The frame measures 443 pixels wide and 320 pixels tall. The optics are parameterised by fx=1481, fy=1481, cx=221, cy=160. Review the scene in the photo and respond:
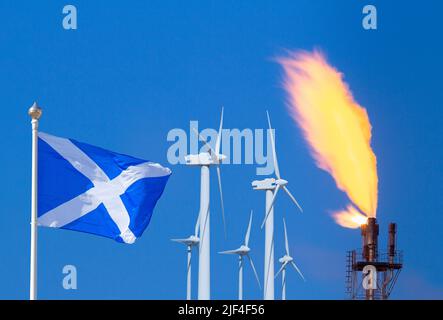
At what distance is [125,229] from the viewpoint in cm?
7262

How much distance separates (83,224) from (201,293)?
45.2m

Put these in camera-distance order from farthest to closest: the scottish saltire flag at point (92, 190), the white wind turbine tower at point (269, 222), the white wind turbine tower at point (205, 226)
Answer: the white wind turbine tower at point (269, 222), the white wind turbine tower at point (205, 226), the scottish saltire flag at point (92, 190)

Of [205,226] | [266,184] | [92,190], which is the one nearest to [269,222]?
[266,184]

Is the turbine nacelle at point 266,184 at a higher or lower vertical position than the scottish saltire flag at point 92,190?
higher

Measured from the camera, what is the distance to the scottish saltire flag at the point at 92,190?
72.8 m

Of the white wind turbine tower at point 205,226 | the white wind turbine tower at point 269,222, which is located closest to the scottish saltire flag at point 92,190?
the white wind turbine tower at point 205,226

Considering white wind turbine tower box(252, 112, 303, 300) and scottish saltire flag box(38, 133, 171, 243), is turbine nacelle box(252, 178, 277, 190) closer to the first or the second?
white wind turbine tower box(252, 112, 303, 300)

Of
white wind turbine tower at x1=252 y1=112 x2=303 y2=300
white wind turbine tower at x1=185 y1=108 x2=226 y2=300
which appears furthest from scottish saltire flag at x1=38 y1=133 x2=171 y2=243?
white wind turbine tower at x1=252 y1=112 x2=303 y2=300

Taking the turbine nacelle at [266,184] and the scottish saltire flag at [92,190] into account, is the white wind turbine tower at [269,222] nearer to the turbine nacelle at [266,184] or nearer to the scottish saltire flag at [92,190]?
the turbine nacelle at [266,184]

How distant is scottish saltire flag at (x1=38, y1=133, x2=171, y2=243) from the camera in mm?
72750

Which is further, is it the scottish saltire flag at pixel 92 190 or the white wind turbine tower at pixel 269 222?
the white wind turbine tower at pixel 269 222
